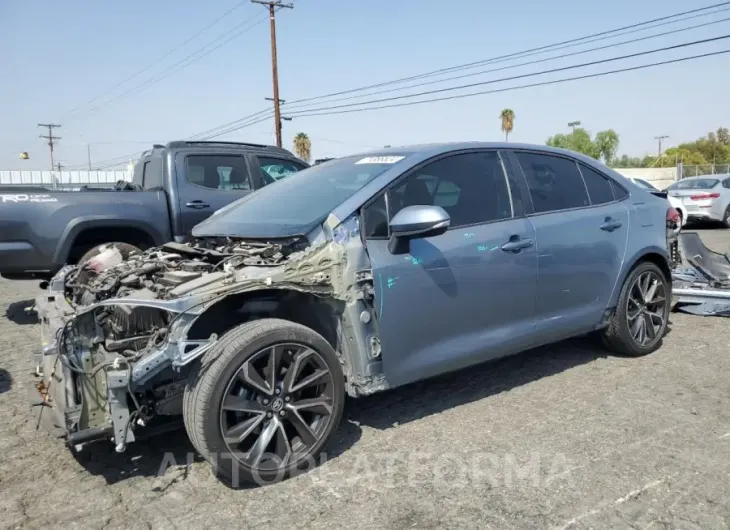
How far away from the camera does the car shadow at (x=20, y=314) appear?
685 cm

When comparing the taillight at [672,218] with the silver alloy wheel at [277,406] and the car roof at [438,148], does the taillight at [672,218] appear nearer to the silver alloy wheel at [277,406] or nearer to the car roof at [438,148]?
the car roof at [438,148]

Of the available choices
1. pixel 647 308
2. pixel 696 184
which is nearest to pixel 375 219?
pixel 647 308

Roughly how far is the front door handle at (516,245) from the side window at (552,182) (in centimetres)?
31

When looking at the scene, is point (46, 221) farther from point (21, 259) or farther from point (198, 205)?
point (198, 205)

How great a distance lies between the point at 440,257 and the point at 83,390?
2033 millimetres

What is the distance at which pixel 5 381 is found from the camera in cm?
473

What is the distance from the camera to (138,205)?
6672mm

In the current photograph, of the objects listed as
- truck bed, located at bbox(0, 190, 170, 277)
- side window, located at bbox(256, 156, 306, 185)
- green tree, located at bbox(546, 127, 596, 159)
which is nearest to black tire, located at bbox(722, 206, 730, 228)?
side window, located at bbox(256, 156, 306, 185)

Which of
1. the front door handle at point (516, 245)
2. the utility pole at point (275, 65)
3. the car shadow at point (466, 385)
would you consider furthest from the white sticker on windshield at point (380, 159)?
the utility pole at point (275, 65)

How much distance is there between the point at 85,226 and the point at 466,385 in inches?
171

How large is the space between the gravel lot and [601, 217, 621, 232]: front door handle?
112 cm

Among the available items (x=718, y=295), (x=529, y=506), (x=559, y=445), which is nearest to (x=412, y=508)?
(x=529, y=506)

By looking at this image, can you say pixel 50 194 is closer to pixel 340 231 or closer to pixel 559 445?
pixel 340 231

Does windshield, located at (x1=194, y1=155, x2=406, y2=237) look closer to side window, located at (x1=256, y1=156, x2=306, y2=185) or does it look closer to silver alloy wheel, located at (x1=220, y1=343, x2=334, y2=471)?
silver alloy wheel, located at (x1=220, y1=343, x2=334, y2=471)
